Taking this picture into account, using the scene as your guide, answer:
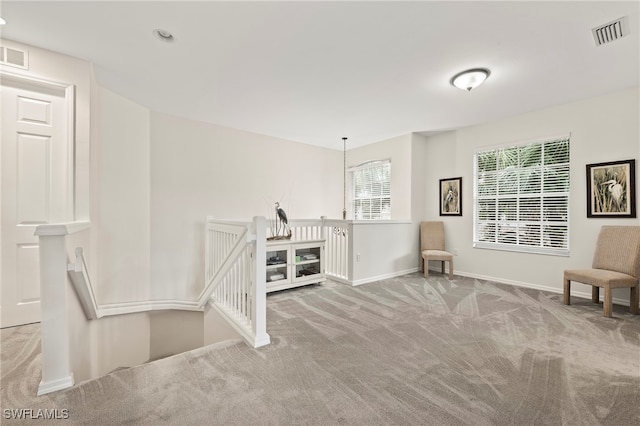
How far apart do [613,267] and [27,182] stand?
6.21 m

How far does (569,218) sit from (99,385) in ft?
17.1

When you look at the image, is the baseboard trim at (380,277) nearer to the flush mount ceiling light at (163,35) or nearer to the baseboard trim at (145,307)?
the baseboard trim at (145,307)

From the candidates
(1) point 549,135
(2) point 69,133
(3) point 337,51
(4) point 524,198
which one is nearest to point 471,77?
(3) point 337,51

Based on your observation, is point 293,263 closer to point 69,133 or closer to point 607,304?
point 69,133

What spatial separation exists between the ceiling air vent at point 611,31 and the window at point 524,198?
1729 mm

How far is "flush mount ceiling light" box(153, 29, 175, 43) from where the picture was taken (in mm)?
2125

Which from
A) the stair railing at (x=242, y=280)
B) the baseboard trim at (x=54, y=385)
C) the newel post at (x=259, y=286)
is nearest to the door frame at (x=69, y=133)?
the stair railing at (x=242, y=280)

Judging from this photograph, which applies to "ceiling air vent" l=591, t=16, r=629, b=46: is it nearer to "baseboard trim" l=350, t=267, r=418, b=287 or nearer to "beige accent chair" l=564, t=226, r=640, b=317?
"beige accent chair" l=564, t=226, r=640, b=317

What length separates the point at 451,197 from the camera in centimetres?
466

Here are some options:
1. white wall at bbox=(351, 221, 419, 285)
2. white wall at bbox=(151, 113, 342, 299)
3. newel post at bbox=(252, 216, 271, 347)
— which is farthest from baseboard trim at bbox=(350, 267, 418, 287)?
newel post at bbox=(252, 216, 271, 347)


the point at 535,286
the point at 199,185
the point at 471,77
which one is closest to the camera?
the point at 471,77

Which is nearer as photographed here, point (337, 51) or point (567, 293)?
point (337, 51)

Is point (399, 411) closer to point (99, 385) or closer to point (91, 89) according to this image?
point (99, 385)

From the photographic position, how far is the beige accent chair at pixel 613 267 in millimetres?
2713
